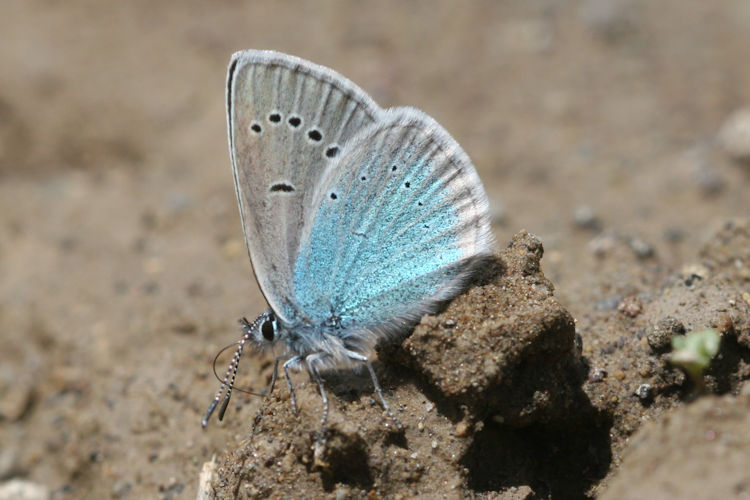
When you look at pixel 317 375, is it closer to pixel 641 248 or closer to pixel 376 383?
pixel 376 383

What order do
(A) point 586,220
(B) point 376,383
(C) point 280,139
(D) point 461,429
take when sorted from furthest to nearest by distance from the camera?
(A) point 586,220 → (C) point 280,139 → (B) point 376,383 → (D) point 461,429

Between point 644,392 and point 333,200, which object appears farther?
point 333,200

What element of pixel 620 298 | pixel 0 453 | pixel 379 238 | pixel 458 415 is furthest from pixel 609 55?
pixel 0 453

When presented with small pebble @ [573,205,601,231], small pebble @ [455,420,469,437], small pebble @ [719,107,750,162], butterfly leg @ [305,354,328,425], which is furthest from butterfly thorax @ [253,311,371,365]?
small pebble @ [719,107,750,162]

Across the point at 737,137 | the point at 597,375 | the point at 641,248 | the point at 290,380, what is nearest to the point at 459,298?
the point at 597,375

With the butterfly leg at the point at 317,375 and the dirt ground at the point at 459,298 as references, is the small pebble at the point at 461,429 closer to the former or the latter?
the dirt ground at the point at 459,298

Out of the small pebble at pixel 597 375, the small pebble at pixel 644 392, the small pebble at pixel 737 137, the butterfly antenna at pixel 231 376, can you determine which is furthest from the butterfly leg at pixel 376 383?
the small pebble at pixel 737 137

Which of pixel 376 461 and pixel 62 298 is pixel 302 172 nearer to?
pixel 376 461
